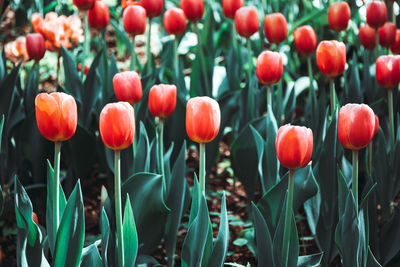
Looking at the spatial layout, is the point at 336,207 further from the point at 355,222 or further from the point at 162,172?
the point at 162,172

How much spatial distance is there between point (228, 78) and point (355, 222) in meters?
1.18

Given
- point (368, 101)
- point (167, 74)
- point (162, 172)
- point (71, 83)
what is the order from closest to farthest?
point (162, 172) → point (71, 83) → point (368, 101) → point (167, 74)

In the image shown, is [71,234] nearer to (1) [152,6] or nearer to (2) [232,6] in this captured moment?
(1) [152,6]

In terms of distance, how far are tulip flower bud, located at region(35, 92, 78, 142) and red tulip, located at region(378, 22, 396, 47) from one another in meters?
1.42

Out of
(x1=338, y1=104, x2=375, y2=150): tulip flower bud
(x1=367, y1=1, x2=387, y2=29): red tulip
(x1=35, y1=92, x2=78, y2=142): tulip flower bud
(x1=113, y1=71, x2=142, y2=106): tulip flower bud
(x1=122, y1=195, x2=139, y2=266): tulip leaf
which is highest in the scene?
(x1=367, y1=1, x2=387, y2=29): red tulip

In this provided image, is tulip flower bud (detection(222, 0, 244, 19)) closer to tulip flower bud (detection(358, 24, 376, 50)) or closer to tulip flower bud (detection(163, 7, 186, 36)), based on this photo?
tulip flower bud (detection(163, 7, 186, 36))

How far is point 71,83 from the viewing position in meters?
2.11

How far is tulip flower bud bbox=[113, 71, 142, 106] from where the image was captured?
1586 mm

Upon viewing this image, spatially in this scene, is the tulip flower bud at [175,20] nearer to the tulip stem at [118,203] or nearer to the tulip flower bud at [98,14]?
the tulip flower bud at [98,14]

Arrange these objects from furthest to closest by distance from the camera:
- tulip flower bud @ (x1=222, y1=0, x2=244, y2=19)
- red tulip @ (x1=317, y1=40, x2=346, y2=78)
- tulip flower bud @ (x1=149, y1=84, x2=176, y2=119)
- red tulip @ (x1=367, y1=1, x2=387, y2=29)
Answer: tulip flower bud @ (x1=222, y1=0, x2=244, y2=19) → red tulip @ (x1=367, y1=1, x2=387, y2=29) → red tulip @ (x1=317, y1=40, x2=346, y2=78) → tulip flower bud @ (x1=149, y1=84, x2=176, y2=119)

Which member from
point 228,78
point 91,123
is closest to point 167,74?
point 228,78

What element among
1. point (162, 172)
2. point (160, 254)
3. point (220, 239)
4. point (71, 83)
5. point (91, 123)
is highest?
point (71, 83)

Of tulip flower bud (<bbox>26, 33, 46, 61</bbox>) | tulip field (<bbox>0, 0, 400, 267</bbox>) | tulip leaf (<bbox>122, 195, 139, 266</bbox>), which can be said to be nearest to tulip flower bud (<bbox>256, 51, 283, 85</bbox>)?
tulip field (<bbox>0, 0, 400, 267</bbox>)

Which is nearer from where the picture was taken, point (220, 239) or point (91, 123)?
point (220, 239)
